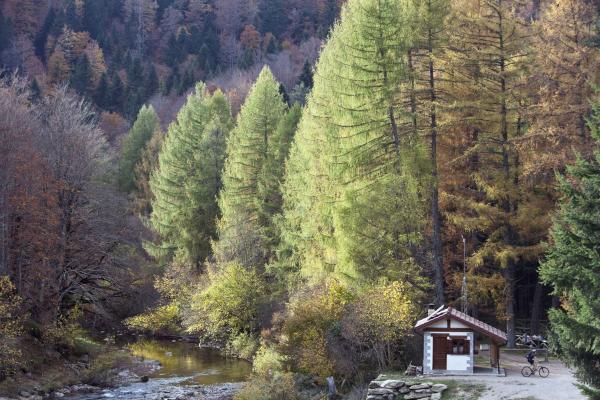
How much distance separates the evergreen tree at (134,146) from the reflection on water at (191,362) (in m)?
23.3

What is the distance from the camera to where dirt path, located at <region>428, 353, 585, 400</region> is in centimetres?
1981

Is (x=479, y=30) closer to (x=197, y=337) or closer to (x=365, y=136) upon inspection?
(x=365, y=136)

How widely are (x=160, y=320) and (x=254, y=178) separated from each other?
1060cm

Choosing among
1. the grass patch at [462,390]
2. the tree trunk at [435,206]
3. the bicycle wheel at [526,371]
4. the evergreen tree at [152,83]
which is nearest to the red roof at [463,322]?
the bicycle wheel at [526,371]

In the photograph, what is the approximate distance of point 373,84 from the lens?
29953mm

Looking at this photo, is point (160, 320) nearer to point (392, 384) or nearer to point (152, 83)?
point (392, 384)

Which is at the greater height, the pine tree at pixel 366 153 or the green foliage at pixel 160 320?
the pine tree at pixel 366 153

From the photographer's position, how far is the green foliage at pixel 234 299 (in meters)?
37.1

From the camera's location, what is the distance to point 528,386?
21062mm

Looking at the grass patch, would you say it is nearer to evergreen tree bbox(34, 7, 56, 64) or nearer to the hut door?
the hut door

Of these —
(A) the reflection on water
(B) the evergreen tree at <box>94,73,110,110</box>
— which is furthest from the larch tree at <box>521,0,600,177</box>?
(B) the evergreen tree at <box>94,73,110,110</box>

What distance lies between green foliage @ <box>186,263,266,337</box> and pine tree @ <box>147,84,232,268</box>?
963 centimetres

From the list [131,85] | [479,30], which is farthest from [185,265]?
[131,85]

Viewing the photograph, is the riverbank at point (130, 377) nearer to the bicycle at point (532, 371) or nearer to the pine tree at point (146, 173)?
the bicycle at point (532, 371)
